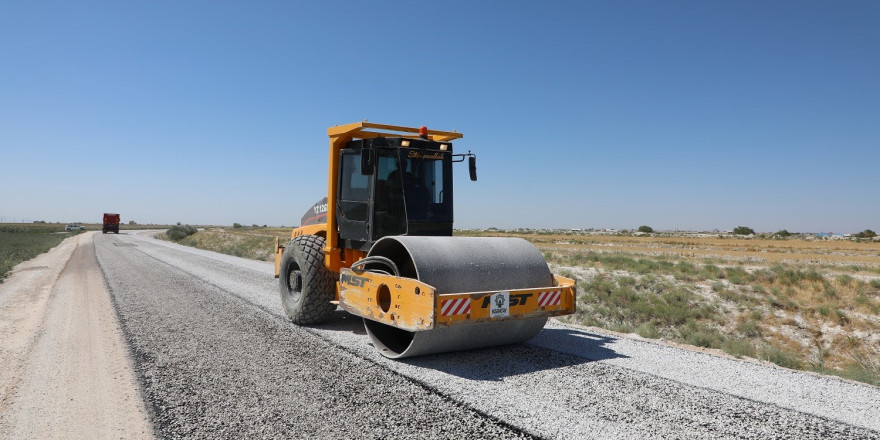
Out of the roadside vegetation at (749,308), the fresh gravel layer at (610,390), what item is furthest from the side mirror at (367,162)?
the roadside vegetation at (749,308)

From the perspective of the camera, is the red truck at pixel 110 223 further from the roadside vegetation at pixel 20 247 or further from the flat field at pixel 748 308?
the flat field at pixel 748 308

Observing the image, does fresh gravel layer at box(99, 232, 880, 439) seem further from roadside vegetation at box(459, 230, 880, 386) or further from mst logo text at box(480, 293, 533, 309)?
roadside vegetation at box(459, 230, 880, 386)

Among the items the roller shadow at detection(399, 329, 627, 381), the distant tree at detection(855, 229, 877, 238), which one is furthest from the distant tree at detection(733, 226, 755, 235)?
the roller shadow at detection(399, 329, 627, 381)

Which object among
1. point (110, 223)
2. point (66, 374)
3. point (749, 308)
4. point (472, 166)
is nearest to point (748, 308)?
point (749, 308)

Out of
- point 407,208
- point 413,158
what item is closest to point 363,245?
point 407,208

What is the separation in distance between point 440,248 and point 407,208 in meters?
1.42

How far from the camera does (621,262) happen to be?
25.4 metres

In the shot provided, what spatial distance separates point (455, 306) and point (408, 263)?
1644 mm

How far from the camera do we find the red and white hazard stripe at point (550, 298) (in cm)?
624

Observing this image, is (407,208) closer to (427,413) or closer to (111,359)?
(427,413)

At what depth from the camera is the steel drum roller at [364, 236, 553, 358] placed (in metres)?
5.91

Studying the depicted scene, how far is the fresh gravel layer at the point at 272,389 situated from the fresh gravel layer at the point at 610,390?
0.07m

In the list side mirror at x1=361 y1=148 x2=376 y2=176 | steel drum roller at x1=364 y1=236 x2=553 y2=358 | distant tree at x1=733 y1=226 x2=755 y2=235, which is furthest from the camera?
distant tree at x1=733 y1=226 x2=755 y2=235

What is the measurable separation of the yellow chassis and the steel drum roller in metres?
0.23
